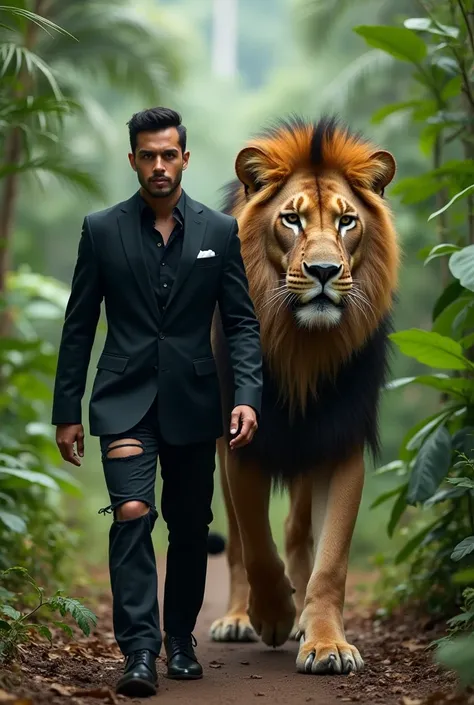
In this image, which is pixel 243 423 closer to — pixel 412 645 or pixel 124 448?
pixel 124 448

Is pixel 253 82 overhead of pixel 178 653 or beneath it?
overhead

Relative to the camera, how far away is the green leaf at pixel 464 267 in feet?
13.5

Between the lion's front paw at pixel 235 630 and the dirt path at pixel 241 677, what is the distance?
2.5 inches

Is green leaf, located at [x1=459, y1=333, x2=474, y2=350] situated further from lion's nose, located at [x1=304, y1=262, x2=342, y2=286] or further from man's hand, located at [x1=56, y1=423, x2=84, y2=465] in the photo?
man's hand, located at [x1=56, y1=423, x2=84, y2=465]

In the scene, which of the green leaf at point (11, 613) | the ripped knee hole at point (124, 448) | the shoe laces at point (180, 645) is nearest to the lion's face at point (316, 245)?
the ripped knee hole at point (124, 448)

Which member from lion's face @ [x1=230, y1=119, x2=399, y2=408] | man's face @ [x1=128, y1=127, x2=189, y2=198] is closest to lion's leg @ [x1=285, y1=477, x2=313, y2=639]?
lion's face @ [x1=230, y1=119, x2=399, y2=408]

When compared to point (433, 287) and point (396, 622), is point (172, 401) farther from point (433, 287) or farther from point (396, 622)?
point (433, 287)

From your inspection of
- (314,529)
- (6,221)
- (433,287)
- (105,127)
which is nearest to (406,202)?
(314,529)

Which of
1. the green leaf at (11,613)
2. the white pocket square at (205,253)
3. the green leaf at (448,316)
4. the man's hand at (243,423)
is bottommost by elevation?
the green leaf at (11,613)

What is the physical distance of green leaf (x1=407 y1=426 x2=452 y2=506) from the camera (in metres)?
4.75

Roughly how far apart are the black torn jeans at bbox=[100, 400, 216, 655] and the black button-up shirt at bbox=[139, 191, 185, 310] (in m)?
0.42

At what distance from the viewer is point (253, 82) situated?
52.1 meters

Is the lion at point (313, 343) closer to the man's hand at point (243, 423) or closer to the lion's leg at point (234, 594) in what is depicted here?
the man's hand at point (243, 423)

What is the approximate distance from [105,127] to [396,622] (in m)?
10.0
